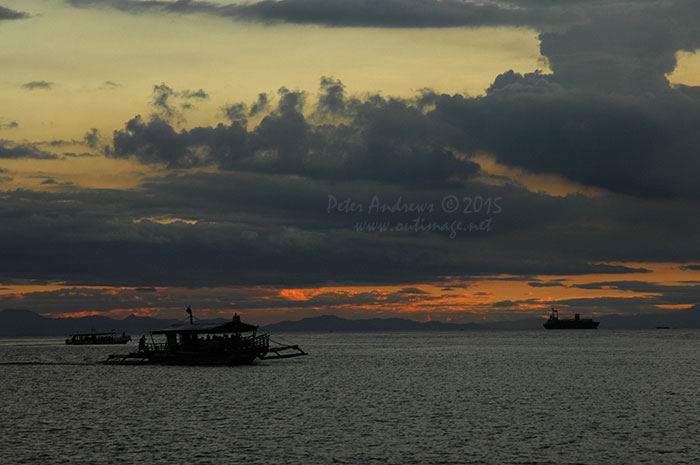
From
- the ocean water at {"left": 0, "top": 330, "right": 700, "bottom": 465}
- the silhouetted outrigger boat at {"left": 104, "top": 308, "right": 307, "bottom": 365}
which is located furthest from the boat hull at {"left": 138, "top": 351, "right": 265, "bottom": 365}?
the ocean water at {"left": 0, "top": 330, "right": 700, "bottom": 465}

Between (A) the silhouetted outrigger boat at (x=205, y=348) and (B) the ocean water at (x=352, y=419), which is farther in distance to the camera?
(A) the silhouetted outrigger boat at (x=205, y=348)

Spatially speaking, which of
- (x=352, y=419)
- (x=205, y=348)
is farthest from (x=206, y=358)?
(x=352, y=419)

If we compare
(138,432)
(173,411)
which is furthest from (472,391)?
(138,432)

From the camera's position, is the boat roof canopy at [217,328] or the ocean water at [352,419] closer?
the ocean water at [352,419]

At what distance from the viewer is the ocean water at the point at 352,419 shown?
136 feet

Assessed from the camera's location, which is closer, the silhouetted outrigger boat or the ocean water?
the ocean water

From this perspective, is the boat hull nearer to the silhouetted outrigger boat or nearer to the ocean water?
the silhouetted outrigger boat

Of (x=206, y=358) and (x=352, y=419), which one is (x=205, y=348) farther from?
(x=352, y=419)

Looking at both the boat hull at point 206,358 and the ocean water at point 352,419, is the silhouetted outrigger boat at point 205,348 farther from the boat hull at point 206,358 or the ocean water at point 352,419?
the ocean water at point 352,419

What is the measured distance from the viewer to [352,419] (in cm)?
5531

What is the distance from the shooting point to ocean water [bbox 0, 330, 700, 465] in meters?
41.6

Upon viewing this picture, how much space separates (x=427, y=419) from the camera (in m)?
54.6

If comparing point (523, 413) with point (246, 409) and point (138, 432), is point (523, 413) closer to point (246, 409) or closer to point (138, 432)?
point (246, 409)

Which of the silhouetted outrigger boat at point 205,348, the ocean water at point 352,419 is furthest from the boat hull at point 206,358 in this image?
the ocean water at point 352,419
